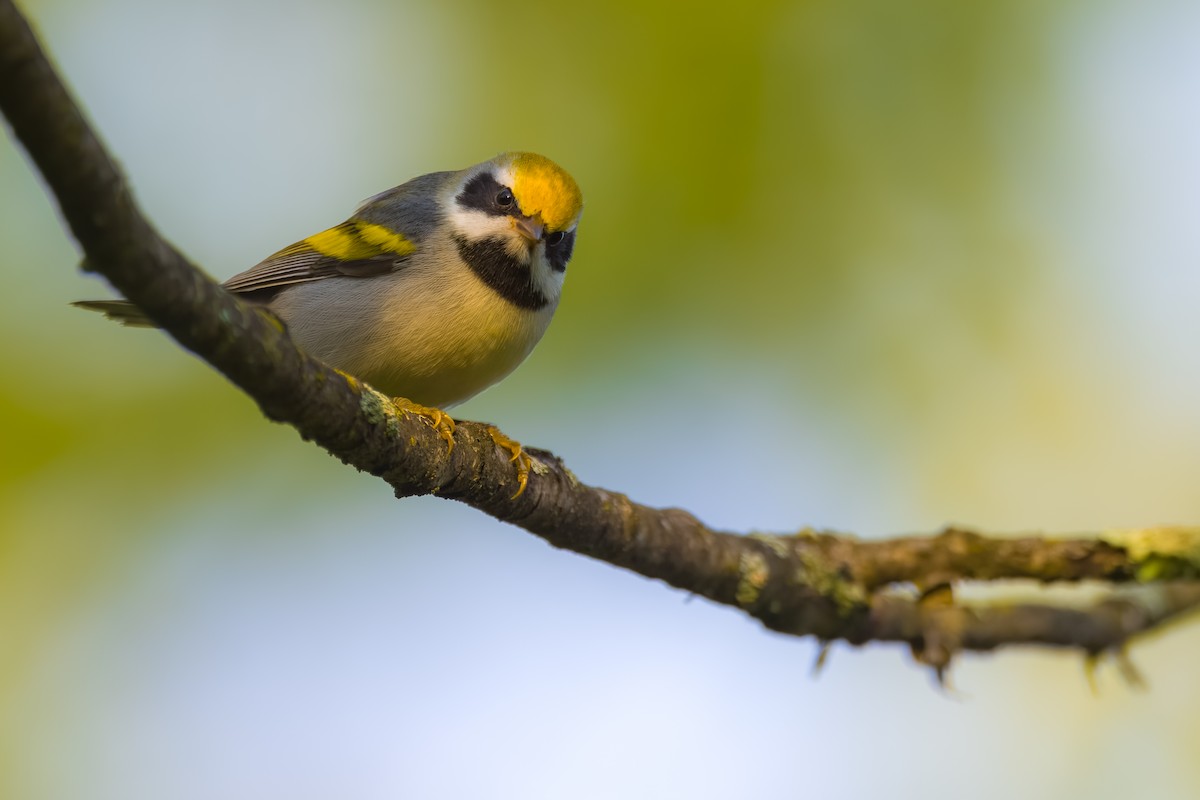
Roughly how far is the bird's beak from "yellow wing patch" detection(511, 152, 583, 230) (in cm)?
3

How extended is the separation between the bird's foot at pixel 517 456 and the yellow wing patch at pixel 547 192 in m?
1.54

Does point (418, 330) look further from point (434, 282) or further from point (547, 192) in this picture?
point (547, 192)

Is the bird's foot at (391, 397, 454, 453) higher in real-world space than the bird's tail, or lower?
lower

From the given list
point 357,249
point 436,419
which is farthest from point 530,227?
point 436,419

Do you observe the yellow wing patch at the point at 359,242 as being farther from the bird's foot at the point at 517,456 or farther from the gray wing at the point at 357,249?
the bird's foot at the point at 517,456

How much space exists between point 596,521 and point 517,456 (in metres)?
0.46

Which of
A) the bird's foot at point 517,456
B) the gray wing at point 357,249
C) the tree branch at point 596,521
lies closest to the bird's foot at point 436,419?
the tree branch at point 596,521

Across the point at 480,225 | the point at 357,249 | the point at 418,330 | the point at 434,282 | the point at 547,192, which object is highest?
the point at 547,192

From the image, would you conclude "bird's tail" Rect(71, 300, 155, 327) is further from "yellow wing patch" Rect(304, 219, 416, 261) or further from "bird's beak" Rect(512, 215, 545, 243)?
"bird's beak" Rect(512, 215, 545, 243)

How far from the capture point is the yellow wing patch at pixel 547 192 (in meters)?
5.20

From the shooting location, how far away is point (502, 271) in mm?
4961

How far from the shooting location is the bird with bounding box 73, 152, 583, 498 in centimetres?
463

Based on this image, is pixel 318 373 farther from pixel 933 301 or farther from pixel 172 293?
pixel 933 301

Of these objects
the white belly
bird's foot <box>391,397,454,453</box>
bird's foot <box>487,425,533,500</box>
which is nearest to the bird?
the white belly
